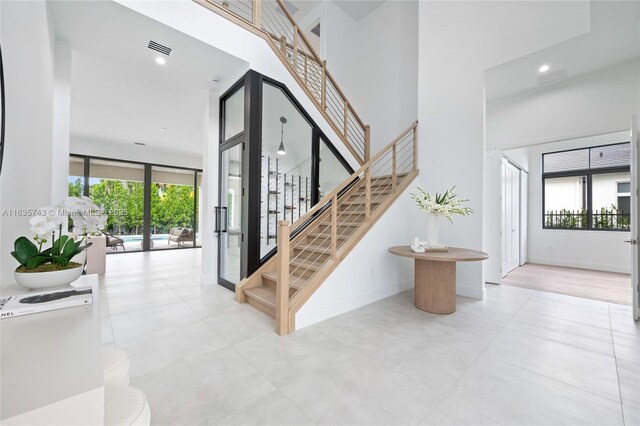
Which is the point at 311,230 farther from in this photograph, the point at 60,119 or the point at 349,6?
the point at 349,6

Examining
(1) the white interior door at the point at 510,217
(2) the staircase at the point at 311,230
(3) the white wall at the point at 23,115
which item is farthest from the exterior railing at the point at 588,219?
(3) the white wall at the point at 23,115

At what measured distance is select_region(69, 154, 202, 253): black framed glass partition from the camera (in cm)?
789

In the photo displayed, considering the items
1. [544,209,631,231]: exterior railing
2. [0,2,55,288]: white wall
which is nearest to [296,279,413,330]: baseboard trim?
[0,2,55,288]: white wall

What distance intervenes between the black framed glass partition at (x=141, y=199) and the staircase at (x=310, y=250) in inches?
271

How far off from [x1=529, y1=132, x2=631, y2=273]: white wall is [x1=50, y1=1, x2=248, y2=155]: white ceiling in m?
7.62

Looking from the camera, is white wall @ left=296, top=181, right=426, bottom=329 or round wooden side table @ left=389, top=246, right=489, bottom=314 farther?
round wooden side table @ left=389, top=246, right=489, bottom=314

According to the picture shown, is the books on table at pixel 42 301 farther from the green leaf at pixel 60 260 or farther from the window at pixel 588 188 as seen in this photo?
the window at pixel 588 188

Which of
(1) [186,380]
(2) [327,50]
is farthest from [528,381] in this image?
(2) [327,50]

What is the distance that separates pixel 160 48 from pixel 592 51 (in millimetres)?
6046

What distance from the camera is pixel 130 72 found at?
416 cm

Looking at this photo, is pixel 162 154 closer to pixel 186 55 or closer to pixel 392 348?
pixel 186 55

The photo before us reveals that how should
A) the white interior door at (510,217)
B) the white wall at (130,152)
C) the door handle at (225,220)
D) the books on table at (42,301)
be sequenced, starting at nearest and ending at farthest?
the books on table at (42,301) < the door handle at (225,220) < the white interior door at (510,217) < the white wall at (130,152)

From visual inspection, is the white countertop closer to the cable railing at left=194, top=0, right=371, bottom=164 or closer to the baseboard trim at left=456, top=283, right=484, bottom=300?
the cable railing at left=194, top=0, right=371, bottom=164

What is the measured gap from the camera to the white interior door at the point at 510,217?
5.38 meters
